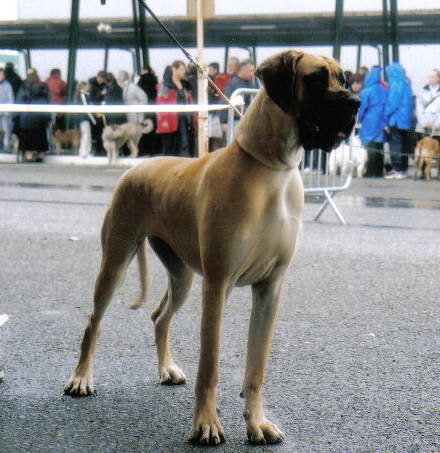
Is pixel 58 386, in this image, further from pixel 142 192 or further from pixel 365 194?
pixel 365 194

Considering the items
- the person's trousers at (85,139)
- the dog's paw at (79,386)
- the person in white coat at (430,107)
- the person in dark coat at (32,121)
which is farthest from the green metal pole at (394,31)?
the dog's paw at (79,386)

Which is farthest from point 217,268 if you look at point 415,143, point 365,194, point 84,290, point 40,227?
point 415,143

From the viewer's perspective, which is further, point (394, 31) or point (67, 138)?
point (67, 138)

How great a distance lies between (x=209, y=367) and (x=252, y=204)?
0.63 meters

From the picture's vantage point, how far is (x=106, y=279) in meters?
3.34

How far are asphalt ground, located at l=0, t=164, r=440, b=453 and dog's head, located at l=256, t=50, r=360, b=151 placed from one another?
1.20m

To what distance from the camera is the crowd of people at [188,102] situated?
15352mm

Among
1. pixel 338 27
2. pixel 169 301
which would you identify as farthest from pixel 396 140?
pixel 169 301

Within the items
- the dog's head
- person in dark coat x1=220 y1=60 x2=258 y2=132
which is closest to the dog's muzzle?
the dog's head

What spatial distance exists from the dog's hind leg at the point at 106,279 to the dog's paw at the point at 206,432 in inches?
29.1

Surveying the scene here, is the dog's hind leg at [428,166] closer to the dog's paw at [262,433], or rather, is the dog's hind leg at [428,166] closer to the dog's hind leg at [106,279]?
the dog's hind leg at [106,279]

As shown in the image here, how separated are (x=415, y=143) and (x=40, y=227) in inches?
423

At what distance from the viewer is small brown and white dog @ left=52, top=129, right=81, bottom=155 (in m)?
20.7

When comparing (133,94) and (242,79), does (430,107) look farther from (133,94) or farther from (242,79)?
(133,94)
